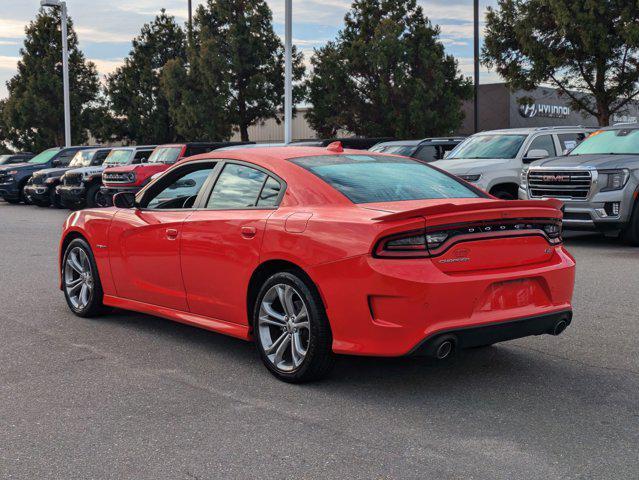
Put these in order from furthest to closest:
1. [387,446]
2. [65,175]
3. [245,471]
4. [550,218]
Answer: [65,175], [550,218], [387,446], [245,471]

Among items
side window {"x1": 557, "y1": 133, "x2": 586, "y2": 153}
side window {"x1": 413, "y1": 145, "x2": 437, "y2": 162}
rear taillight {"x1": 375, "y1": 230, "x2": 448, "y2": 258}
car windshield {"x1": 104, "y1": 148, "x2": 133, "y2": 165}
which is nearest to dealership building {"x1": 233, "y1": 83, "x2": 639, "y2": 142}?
car windshield {"x1": 104, "y1": 148, "x2": 133, "y2": 165}

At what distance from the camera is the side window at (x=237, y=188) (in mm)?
5922

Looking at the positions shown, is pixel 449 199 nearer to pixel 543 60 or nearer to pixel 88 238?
pixel 88 238

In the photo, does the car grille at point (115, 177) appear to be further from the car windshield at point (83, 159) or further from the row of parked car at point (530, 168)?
the car windshield at point (83, 159)

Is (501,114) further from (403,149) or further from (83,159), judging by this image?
(403,149)

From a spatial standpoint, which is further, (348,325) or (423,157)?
(423,157)

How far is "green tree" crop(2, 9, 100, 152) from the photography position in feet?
149

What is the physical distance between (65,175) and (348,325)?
65.8 feet

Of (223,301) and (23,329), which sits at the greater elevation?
(223,301)

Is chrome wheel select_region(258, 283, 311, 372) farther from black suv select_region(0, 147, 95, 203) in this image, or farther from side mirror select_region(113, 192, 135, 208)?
black suv select_region(0, 147, 95, 203)

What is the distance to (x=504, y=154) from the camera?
51.3 feet

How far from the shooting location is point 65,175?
931 inches

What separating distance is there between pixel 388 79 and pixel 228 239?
90.4 feet

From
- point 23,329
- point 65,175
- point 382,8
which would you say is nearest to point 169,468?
point 23,329
